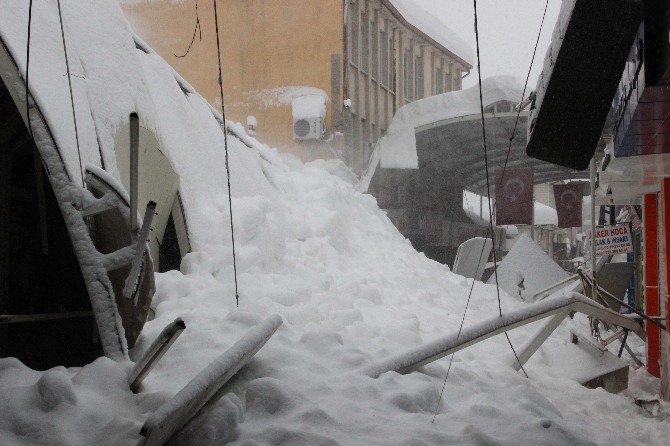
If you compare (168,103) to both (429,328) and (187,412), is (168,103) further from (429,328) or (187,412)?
(187,412)

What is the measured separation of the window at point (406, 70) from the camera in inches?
946

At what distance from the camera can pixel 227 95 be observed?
64.4 feet

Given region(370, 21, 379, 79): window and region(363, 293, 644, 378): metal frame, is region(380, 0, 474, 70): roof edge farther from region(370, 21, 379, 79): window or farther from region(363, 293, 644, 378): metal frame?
region(363, 293, 644, 378): metal frame

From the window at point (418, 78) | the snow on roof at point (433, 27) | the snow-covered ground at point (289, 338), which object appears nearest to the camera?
the snow-covered ground at point (289, 338)

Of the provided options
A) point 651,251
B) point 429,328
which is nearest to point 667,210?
point 651,251

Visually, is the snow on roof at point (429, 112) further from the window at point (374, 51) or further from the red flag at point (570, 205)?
the red flag at point (570, 205)

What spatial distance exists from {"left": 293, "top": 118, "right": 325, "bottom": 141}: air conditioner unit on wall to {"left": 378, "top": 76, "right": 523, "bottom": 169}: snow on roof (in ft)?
10.1

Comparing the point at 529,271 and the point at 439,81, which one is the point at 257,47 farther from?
the point at 529,271

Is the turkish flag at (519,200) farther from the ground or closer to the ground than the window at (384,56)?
closer to the ground

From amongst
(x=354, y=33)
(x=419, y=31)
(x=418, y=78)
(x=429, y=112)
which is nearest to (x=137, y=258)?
(x=354, y=33)

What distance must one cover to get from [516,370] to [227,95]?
15.5m

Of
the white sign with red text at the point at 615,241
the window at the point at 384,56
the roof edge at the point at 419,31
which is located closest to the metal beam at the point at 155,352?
the white sign with red text at the point at 615,241

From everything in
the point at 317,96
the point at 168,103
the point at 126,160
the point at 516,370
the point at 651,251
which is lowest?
the point at 516,370

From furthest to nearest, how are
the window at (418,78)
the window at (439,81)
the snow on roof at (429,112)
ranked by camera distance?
the window at (439,81), the window at (418,78), the snow on roof at (429,112)
